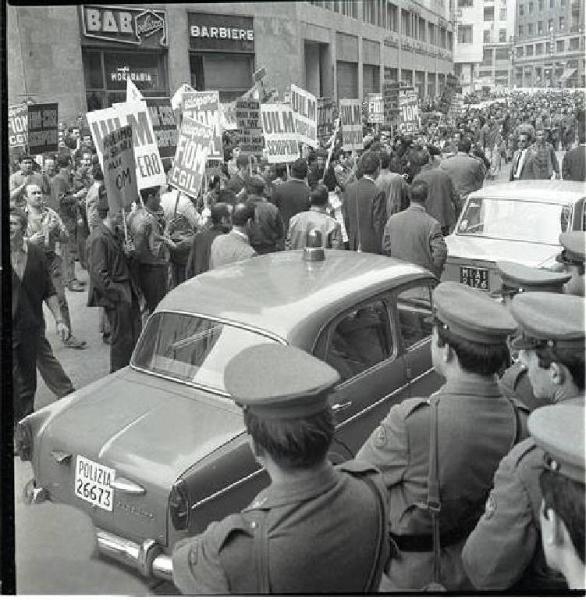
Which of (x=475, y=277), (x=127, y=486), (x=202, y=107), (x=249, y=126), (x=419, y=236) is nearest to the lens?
(x=127, y=486)

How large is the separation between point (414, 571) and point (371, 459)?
46cm

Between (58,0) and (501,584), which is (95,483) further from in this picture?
(58,0)

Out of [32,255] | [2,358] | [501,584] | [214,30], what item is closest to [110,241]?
[32,255]

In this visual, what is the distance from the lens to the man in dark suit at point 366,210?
7871 millimetres

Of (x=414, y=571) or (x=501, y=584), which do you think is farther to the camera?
(x=414, y=571)

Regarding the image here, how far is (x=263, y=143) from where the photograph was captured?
939 cm

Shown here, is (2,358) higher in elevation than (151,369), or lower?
higher

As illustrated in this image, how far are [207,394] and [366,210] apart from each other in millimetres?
4682

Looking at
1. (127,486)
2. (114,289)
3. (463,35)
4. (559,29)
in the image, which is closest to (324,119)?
(463,35)

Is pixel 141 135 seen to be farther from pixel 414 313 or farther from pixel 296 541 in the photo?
pixel 296 541

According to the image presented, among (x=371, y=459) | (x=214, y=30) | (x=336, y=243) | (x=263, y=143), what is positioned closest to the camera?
(x=371, y=459)

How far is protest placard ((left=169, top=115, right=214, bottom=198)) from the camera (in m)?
6.96

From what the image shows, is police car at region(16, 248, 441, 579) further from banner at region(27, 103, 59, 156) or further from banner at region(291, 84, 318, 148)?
banner at region(291, 84, 318, 148)

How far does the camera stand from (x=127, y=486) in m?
3.26
